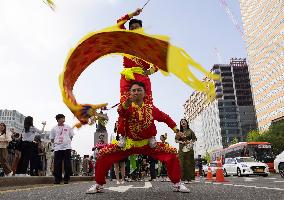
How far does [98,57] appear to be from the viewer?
408 cm

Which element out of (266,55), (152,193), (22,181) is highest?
(266,55)

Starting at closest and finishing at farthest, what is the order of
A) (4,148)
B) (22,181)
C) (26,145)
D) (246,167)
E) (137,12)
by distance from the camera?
(137,12), (22,181), (4,148), (26,145), (246,167)

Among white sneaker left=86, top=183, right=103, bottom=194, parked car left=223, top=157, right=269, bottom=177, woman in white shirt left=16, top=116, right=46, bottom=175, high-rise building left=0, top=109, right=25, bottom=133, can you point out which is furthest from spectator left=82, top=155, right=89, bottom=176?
high-rise building left=0, top=109, right=25, bottom=133

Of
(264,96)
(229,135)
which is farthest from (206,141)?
(264,96)

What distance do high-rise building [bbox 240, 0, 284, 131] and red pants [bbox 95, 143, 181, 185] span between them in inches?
4148

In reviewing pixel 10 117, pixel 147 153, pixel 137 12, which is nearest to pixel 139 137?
pixel 147 153

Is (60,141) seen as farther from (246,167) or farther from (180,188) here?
(246,167)

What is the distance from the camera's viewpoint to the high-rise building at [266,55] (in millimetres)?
113375

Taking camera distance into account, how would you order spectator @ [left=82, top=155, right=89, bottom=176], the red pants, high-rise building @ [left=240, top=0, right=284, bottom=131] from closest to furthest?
the red pants < spectator @ [left=82, top=155, right=89, bottom=176] < high-rise building @ [left=240, top=0, right=284, bottom=131]

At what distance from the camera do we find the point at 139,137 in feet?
15.4

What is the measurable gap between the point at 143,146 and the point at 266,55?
126 metres

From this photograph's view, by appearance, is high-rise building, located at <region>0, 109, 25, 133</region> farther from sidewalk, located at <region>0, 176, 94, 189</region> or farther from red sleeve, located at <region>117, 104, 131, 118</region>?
red sleeve, located at <region>117, 104, 131, 118</region>

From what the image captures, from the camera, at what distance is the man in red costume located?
15.0 ft

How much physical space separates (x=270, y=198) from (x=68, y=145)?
6.21 meters
